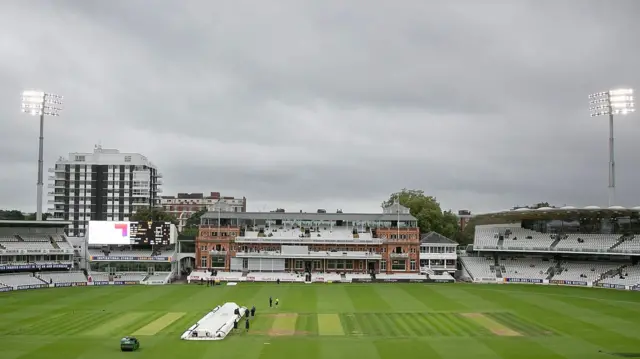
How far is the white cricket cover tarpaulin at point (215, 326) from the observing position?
38.7 meters

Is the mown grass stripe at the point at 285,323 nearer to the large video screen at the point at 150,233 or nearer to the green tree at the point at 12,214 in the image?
the large video screen at the point at 150,233

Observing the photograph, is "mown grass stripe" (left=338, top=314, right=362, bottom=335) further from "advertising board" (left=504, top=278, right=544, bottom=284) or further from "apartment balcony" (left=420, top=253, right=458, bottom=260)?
"apartment balcony" (left=420, top=253, right=458, bottom=260)

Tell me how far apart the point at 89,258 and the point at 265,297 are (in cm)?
3138

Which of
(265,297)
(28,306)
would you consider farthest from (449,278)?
(28,306)

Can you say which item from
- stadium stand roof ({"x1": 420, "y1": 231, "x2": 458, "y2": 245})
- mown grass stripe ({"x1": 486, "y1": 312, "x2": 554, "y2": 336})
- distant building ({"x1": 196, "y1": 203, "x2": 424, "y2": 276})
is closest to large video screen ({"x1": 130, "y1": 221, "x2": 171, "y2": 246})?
distant building ({"x1": 196, "y1": 203, "x2": 424, "y2": 276})

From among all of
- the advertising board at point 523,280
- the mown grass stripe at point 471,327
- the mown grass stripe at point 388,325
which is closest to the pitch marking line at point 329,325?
the mown grass stripe at point 388,325

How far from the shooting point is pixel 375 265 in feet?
274

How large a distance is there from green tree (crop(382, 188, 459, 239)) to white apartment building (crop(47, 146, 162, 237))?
185ft

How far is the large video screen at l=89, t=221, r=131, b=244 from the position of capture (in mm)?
78688

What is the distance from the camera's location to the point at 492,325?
44.2 metres

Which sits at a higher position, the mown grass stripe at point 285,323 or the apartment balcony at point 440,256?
the apartment balcony at point 440,256

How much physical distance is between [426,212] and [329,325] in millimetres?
62471

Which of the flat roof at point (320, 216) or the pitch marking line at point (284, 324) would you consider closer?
the pitch marking line at point (284, 324)

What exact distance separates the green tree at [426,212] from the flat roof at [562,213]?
58.7 ft
